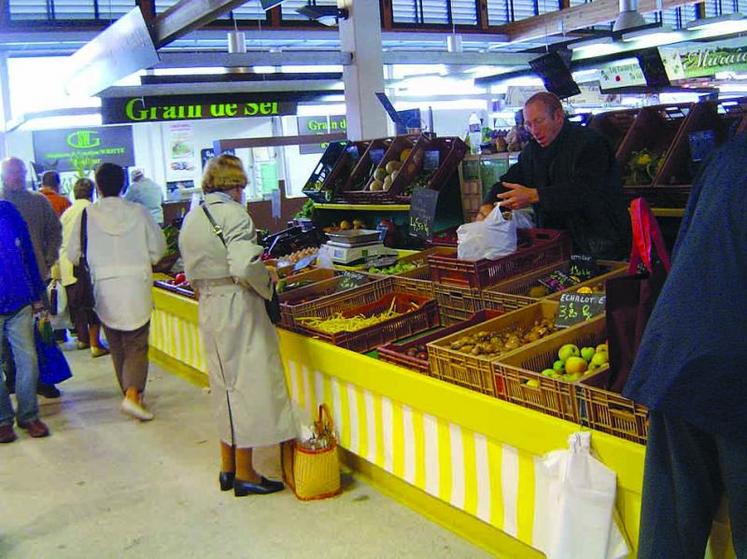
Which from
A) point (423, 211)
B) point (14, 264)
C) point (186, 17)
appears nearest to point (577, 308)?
point (423, 211)

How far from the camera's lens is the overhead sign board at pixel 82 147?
15586 mm

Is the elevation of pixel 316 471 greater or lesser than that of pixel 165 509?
greater

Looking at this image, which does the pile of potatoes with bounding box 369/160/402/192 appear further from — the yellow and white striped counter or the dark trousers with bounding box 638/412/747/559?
the dark trousers with bounding box 638/412/747/559

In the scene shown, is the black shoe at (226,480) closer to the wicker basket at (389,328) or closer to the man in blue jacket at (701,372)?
the wicker basket at (389,328)

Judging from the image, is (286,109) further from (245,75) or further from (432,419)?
(432,419)

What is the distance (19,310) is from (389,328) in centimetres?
240

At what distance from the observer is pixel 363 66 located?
8289mm

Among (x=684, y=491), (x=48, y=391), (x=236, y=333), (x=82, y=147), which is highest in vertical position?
(x=82, y=147)

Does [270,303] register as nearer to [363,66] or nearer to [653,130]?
[653,130]

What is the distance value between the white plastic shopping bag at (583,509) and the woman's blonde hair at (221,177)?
2.12 meters

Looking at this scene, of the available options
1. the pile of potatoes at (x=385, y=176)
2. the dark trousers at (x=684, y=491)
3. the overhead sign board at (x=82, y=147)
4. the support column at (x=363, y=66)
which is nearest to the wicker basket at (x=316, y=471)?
the dark trousers at (x=684, y=491)

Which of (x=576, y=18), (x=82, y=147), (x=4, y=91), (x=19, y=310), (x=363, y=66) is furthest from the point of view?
(x=82, y=147)

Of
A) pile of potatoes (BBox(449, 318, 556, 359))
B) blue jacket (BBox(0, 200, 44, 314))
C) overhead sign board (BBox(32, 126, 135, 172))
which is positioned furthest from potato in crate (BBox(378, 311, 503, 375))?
overhead sign board (BBox(32, 126, 135, 172))

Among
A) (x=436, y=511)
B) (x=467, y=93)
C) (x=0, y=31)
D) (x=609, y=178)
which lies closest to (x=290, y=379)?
(x=436, y=511)
